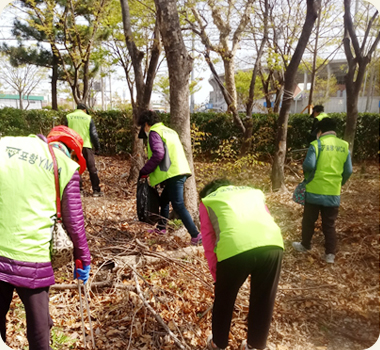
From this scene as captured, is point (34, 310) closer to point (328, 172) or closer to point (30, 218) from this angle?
point (30, 218)

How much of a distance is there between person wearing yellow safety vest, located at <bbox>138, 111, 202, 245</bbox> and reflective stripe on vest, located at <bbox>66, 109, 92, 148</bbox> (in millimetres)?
2428

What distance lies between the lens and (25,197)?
5.23ft

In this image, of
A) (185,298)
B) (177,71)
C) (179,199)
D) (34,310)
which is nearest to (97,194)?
(179,199)

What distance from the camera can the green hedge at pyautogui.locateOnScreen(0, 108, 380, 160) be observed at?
9.55m

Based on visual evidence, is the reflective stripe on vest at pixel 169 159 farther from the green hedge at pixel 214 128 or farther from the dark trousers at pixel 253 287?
the green hedge at pixel 214 128

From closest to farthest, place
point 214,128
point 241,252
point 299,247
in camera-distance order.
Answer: point 241,252, point 299,247, point 214,128

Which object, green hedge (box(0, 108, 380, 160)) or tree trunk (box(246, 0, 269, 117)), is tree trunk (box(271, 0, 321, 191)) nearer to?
tree trunk (box(246, 0, 269, 117))

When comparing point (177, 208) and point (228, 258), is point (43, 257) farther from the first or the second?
point (177, 208)

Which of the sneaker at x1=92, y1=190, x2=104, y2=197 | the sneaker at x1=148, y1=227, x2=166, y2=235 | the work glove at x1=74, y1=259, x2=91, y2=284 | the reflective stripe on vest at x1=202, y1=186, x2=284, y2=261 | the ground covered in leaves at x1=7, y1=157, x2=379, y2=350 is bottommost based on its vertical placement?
the ground covered in leaves at x1=7, y1=157, x2=379, y2=350

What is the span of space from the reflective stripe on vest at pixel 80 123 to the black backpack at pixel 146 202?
254 centimetres

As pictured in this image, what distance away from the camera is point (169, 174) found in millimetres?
3623

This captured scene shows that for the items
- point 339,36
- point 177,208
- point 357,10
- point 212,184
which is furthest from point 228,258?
point 339,36

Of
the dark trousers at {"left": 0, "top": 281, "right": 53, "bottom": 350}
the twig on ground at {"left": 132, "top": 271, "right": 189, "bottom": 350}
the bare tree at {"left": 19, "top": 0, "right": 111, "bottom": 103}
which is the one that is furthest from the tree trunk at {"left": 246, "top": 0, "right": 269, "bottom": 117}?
the dark trousers at {"left": 0, "top": 281, "right": 53, "bottom": 350}

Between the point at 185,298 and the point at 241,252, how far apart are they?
1.28m
